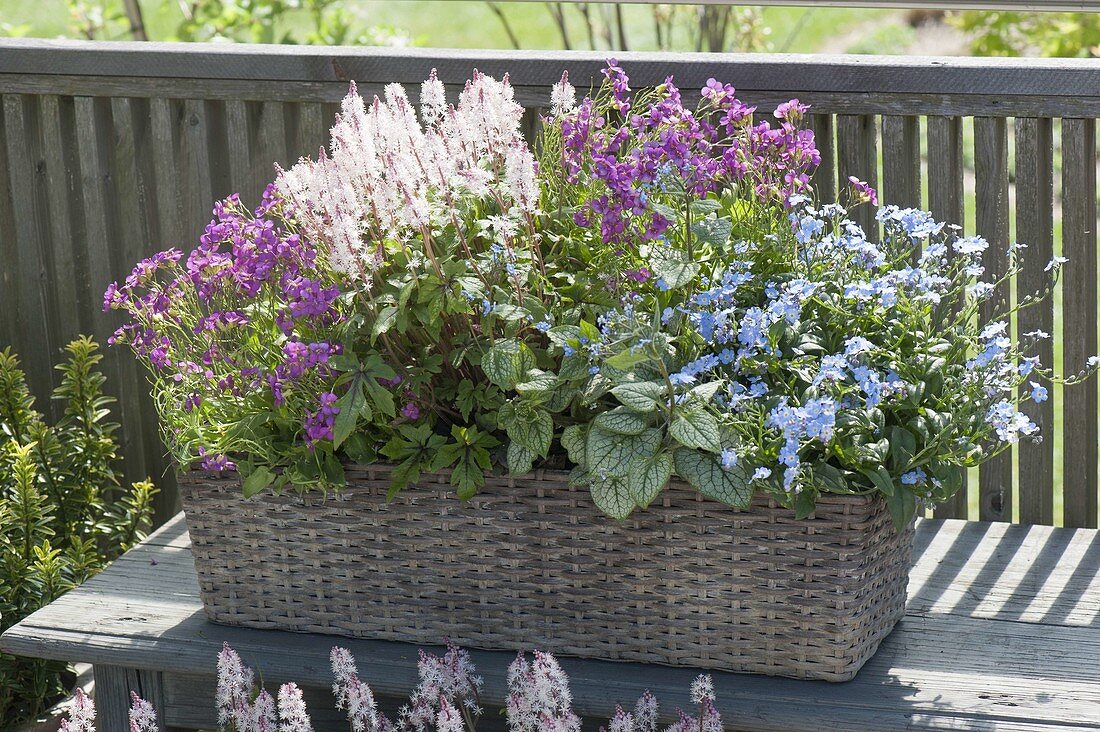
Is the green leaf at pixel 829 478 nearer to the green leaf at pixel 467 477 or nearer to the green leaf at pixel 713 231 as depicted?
the green leaf at pixel 713 231

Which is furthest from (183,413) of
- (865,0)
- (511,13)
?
(511,13)

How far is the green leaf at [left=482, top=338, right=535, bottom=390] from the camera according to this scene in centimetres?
169

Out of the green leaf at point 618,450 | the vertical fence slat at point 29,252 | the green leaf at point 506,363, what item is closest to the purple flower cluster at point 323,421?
the green leaf at point 506,363

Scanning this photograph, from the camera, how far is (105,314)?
8.75 ft

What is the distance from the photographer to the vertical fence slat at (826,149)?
7.41 feet

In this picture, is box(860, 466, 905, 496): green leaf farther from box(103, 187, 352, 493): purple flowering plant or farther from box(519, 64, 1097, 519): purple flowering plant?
box(103, 187, 352, 493): purple flowering plant

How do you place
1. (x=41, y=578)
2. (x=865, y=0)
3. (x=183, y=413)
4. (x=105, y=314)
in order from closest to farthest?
(x=183, y=413)
(x=865, y=0)
(x=41, y=578)
(x=105, y=314)

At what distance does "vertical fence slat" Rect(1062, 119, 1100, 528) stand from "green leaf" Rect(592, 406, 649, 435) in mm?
911

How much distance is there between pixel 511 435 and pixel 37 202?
1.46 metres

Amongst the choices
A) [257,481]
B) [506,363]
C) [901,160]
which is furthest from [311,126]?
[901,160]

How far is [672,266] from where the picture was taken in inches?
66.5

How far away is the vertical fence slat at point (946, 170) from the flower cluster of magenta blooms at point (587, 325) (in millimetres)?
447

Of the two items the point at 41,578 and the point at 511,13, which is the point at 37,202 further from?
the point at 511,13

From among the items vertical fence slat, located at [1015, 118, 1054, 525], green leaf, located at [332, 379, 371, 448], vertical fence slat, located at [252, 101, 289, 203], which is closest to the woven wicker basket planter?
green leaf, located at [332, 379, 371, 448]
